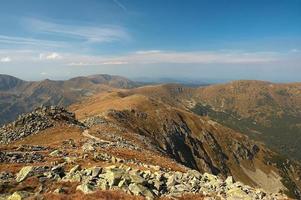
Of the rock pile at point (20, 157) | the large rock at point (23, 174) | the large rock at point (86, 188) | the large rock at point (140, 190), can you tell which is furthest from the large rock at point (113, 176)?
the rock pile at point (20, 157)

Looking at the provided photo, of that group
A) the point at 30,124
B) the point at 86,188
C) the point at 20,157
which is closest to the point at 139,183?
the point at 86,188

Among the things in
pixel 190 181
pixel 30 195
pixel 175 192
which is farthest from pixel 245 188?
pixel 30 195

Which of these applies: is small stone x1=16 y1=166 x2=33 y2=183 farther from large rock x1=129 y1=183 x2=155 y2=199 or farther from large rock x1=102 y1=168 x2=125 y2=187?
large rock x1=129 y1=183 x2=155 y2=199

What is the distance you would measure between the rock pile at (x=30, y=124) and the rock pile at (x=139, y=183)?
4027cm

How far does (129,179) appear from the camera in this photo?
2658 centimetres

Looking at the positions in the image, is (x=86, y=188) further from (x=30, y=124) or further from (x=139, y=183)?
(x=30, y=124)

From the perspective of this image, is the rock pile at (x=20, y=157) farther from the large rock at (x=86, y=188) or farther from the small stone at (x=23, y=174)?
A: the large rock at (x=86, y=188)

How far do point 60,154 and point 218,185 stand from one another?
21636mm

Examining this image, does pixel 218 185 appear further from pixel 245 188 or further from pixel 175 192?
pixel 175 192

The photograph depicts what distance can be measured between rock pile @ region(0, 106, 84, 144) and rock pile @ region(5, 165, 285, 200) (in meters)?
40.3

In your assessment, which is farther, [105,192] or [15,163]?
[15,163]

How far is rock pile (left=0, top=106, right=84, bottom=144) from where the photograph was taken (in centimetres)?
6414

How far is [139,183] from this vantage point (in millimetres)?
26172

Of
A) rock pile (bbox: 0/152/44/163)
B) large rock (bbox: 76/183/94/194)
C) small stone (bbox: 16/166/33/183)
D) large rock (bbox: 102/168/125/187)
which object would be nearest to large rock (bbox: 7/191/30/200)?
small stone (bbox: 16/166/33/183)
